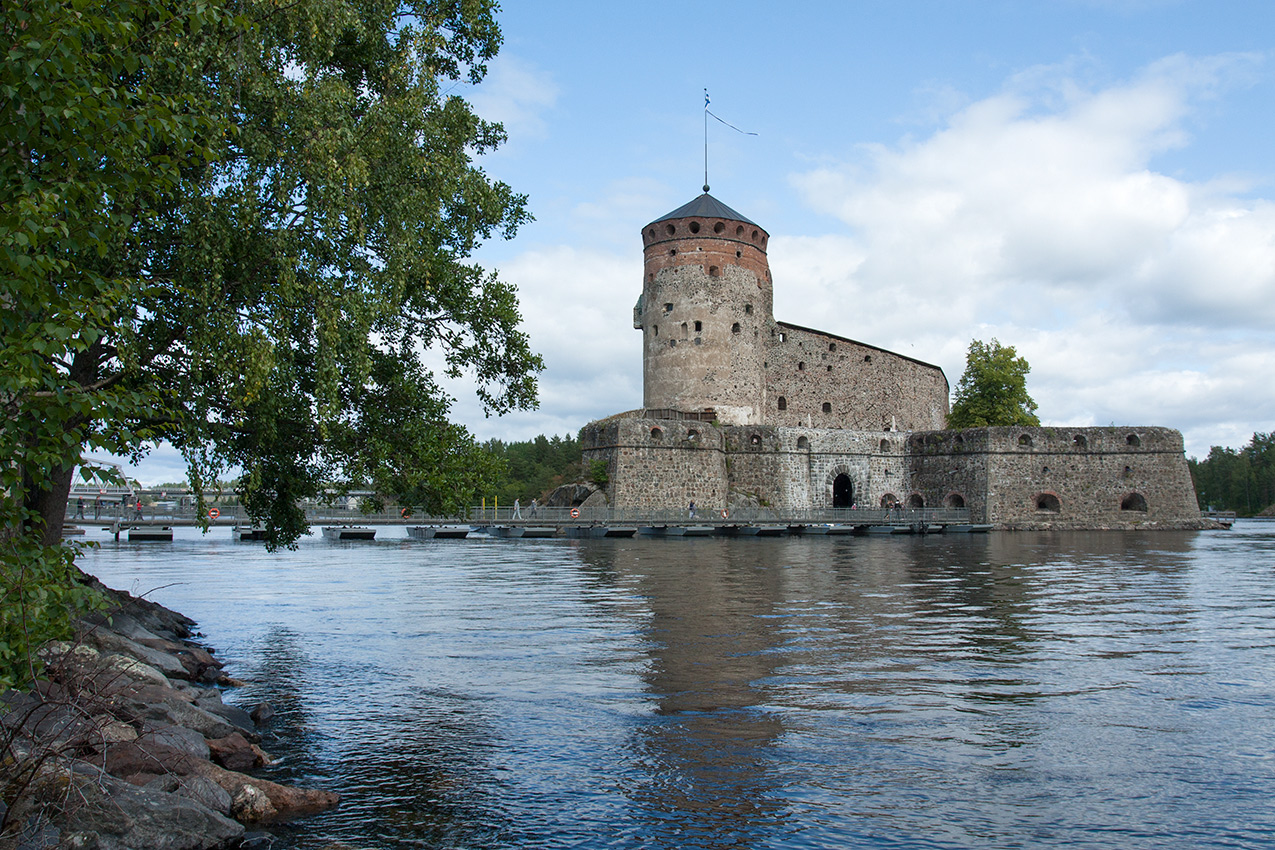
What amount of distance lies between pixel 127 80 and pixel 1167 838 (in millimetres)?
10677

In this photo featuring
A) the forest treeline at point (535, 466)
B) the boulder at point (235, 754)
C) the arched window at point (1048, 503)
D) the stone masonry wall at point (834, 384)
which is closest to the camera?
the boulder at point (235, 754)

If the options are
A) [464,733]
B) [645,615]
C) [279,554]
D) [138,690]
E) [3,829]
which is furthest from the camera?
[279,554]

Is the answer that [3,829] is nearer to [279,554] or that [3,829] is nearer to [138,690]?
[138,690]

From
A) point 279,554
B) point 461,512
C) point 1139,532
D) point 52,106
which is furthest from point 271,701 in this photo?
point 1139,532

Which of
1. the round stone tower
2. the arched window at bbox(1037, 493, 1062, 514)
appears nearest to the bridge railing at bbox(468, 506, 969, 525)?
the arched window at bbox(1037, 493, 1062, 514)

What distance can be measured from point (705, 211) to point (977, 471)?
17620mm

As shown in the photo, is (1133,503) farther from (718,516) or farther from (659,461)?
(659,461)

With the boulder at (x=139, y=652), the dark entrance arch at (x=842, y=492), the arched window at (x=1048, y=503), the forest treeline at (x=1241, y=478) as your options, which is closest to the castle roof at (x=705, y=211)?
the dark entrance arch at (x=842, y=492)

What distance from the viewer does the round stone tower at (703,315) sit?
4225 cm

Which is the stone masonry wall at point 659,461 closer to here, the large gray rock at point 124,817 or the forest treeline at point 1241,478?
the large gray rock at point 124,817

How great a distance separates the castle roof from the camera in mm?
42969

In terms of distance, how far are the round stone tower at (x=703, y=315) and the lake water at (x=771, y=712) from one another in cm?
2521

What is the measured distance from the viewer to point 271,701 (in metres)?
8.49

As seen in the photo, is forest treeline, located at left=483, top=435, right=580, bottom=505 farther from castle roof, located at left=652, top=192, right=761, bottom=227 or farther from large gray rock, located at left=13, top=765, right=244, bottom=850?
large gray rock, located at left=13, top=765, right=244, bottom=850
